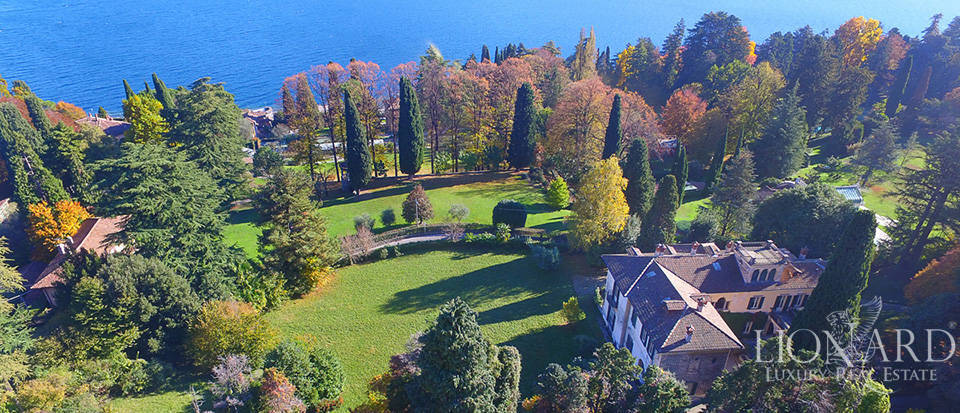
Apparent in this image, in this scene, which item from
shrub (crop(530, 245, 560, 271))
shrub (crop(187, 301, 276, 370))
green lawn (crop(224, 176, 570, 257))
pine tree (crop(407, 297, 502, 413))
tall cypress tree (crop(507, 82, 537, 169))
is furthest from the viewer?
tall cypress tree (crop(507, 82, 537, 169))

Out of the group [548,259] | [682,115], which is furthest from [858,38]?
[548,259]

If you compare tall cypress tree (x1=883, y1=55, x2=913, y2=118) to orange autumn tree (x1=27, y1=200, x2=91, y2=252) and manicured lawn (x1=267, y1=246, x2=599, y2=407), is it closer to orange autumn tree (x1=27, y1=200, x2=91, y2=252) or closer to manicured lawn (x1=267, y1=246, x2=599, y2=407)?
manicured lawn (x1=267, y1=246, x2=599, y2=407)

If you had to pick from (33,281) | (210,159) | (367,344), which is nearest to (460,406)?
(367,344)

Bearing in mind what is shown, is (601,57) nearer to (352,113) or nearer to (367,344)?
(352,113)

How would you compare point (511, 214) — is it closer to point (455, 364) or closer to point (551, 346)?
point (551, 346)

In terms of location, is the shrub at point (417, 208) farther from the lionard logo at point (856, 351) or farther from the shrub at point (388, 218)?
the lionard logo at point (856, 351)

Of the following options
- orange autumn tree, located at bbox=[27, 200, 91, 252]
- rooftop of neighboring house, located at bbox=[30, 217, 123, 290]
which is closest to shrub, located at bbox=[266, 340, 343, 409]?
rooftop of neighboring house, located at bbox=[30, 217, 123, 290]
